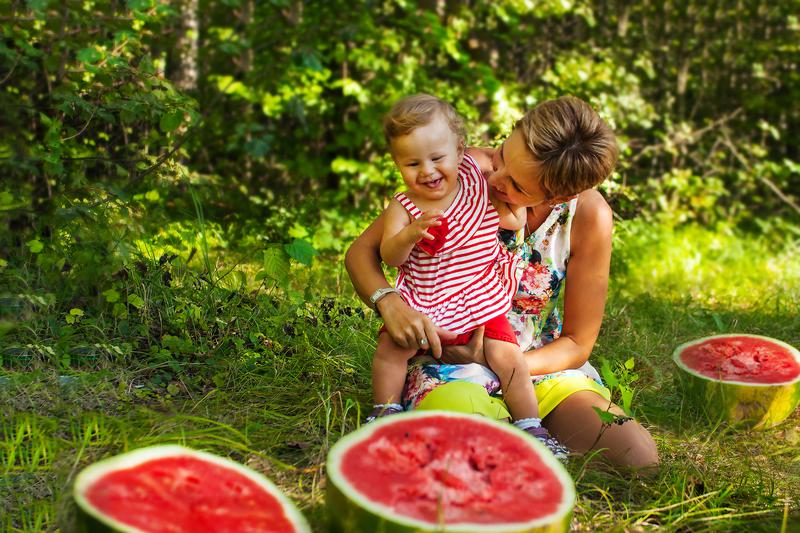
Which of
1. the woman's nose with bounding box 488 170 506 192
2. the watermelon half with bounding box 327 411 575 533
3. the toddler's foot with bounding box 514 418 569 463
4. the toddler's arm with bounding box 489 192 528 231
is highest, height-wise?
the woman's nose with bounding box 488 170 506 192

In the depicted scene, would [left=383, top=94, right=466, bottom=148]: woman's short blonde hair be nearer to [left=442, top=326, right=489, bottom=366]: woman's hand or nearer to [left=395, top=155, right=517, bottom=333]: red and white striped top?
[left=395, top=155, right=517, bottom=333]: red and white striped top

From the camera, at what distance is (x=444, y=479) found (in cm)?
179

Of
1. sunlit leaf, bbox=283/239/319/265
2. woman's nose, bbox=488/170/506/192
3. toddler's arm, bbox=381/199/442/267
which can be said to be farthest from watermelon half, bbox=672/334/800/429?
sunlit leaf, bbox=283/239/319/265

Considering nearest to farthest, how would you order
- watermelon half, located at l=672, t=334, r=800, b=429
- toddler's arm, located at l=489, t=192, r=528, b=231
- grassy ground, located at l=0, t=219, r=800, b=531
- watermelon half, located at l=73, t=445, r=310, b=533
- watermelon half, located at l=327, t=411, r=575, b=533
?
1. watermelon half, located at l=73, t=445, r=310, b=533
2. watermelon half, located at l=327, t=411, r=575, b=533
3. grassy ground, located at l=0, t=219, r=800, b=531
4. toddler's arm, located at l=489, t=192, r=528, b=231
5. watermelon half, located at l=672, t=334, r=800, b=429

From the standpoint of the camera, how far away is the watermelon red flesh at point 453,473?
1.72 meters

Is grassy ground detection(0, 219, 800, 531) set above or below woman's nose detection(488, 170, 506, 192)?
below

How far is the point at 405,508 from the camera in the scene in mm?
1707

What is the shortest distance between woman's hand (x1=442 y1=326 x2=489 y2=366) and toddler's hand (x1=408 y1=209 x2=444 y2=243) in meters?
0.42

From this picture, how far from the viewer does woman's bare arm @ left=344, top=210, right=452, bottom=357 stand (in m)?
2.60

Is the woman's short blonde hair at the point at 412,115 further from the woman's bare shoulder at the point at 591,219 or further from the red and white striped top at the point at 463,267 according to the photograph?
the woman's bare shoulder at the point at 591,219

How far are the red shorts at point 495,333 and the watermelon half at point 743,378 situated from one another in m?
1.14

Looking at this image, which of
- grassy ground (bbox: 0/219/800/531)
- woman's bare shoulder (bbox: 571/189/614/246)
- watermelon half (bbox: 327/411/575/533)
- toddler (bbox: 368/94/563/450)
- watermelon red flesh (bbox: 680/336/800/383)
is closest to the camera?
watermelon half (bbox: 327/411/575/533)

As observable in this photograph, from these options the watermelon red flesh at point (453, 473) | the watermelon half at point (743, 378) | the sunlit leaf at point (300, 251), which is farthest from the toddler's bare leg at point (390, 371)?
the watermelon half at point (743, 378)

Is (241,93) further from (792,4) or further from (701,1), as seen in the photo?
(792,4)
